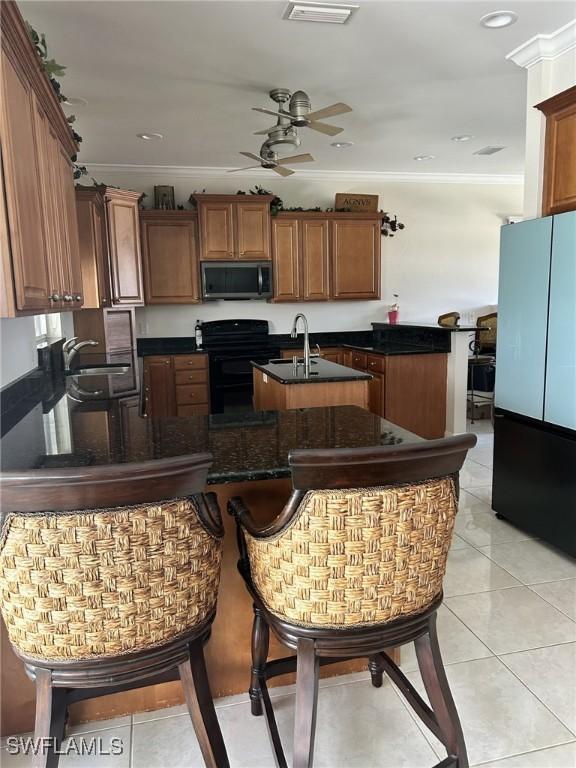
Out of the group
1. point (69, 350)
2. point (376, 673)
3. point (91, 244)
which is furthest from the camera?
point (91, 244)

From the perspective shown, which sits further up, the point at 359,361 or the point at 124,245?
the point at 124,245

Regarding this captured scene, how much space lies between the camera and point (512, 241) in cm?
299

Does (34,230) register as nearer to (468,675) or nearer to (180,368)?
(468,675)

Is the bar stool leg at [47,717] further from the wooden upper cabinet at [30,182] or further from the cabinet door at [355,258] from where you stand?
the cabinet door at [355,258]

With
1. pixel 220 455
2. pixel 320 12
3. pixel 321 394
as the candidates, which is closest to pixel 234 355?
pixel 321 394

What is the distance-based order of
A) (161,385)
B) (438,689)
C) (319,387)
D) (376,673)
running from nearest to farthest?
(438,689) → (376,673) → (319,387) → (161,385)

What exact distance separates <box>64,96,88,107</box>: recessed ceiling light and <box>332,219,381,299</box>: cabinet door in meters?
2.87

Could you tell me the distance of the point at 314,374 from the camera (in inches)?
139

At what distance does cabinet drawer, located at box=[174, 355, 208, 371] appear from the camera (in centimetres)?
550

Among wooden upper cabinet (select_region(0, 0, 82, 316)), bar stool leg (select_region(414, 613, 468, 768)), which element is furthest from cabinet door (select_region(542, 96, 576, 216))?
wooden upper cabinet (select_region(0, 0, 82, 316))

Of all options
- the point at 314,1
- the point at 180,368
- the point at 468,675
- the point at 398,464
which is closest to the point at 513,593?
the point at 468,675

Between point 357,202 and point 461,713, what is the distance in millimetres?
5230

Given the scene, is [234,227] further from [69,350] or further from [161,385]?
[69,350]

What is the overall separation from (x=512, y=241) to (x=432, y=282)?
365cm
